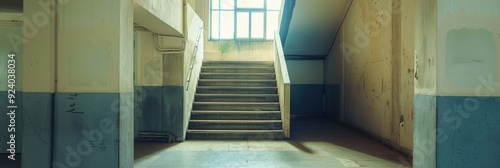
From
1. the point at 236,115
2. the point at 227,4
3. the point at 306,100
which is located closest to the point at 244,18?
the point at 227,4

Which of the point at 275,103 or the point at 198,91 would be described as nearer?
the point at 275,103

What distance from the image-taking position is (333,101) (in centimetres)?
1266

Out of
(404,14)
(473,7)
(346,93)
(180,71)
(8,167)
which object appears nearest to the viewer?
(473,7)

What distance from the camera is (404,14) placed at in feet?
22.2

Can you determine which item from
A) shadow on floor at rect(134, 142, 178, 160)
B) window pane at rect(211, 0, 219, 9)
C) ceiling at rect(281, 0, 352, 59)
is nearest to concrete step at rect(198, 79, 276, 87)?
ceiling at rect(281, 0, 352, 59)

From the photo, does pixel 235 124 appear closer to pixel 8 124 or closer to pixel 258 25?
pixel 8 124

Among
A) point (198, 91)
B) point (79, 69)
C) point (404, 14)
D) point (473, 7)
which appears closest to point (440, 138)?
point (473, 7)

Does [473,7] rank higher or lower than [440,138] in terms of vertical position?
higher

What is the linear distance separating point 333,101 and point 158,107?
6.70 m

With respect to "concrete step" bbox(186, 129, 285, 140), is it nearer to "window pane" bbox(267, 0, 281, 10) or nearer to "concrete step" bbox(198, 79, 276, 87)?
"concrete step" bbox(198, 79, 276, 87)

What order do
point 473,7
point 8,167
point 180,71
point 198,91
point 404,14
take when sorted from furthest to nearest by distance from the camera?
1. point 198,91
2. point 180,71
3. point 404,14
4. point 8,167
5. point 473,7

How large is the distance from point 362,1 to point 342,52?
2298 mm

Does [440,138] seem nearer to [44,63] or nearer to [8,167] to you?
[44,63]

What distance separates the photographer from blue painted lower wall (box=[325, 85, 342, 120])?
11977 mm
